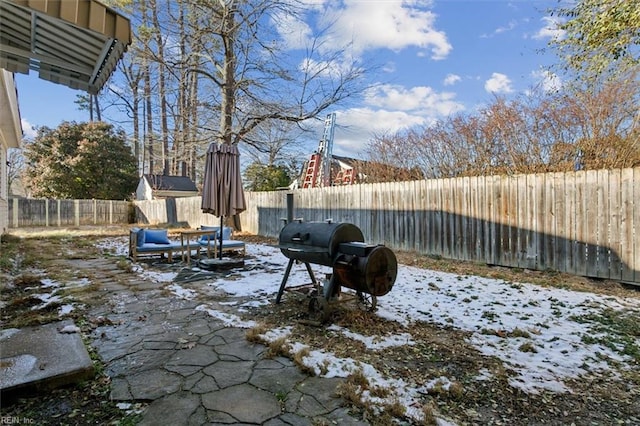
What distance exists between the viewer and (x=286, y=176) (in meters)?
19.3

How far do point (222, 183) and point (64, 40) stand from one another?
3509 mm

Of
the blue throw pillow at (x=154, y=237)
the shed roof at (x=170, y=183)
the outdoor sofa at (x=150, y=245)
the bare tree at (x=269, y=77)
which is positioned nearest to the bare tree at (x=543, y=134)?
the bare tree at (x=269, y=77)

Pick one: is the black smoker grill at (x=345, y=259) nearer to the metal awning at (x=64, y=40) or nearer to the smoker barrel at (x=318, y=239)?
the smoker barrel at (x=318, y=239)

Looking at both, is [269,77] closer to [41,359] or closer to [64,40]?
[64,40]

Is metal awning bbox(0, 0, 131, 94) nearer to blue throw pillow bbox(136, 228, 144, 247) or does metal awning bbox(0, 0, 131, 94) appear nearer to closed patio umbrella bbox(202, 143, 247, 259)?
closed patio umbrella bbox(202, 143, 247, 259)

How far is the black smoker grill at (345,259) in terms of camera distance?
3.17 m

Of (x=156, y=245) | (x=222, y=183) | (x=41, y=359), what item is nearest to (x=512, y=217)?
(x=222, y=183)

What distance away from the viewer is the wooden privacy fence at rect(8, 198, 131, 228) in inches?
669

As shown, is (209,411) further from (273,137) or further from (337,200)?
(273,137)

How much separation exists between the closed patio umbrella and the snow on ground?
1320mm

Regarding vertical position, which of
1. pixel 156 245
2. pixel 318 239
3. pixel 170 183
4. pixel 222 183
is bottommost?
pixel 156 245

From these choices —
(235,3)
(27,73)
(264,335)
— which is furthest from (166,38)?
(264,335)

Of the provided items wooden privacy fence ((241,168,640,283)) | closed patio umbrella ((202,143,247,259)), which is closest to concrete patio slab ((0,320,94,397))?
closed patio umbrella ((202,143,247,259))

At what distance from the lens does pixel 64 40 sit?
9.74 feet
